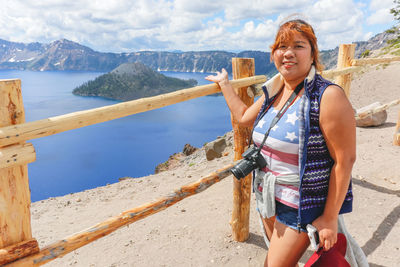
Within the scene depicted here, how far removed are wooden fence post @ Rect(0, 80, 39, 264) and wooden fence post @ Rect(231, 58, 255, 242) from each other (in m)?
2.05

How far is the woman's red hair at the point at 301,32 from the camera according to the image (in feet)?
5.48

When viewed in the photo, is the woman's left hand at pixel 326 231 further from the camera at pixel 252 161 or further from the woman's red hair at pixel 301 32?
the woman's red hair at pixel 301 32

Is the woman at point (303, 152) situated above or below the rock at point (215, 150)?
above

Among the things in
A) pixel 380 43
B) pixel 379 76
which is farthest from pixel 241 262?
pixel 380 43

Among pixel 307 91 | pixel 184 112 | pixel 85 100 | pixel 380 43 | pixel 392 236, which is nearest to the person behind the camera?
pixel 307 91

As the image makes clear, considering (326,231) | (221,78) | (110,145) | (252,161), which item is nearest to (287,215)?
(326,231)

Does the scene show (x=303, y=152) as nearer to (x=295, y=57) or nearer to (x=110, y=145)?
(x=295, y=57)

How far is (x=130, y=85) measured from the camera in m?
132

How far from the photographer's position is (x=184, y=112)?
111 metres

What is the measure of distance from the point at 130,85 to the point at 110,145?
62.1 meters

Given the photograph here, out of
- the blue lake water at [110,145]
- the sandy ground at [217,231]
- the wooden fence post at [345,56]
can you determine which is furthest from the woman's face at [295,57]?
the blue lake water at [110,145]

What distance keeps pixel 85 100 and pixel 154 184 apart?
11932cm

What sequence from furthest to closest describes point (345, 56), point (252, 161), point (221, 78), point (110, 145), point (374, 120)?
point (110, 145) → point (374, 120) → point (345, 56) → point (221, 78) → point (252, 161)

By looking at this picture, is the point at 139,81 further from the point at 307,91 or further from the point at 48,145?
the point at 307,91
